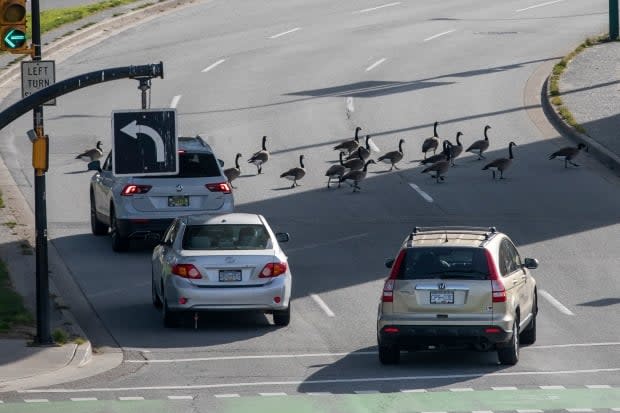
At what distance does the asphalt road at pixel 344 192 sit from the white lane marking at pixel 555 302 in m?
0.04

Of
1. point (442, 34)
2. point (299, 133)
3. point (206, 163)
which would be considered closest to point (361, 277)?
point (206, 163)

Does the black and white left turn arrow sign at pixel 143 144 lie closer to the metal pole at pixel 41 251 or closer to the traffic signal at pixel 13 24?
the metal pole at pixel 41 251

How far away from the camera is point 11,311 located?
69.9ft

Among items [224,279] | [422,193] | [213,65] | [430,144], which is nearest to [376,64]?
[213,65]

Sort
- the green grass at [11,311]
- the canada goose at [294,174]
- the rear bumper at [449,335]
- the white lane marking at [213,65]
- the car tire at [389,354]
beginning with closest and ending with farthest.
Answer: the rear bumper at [449,335] → the car tire at [389,354] → the green grass at [11,311] → the canada goose at [294,174] → the white lane marking at [213,65]

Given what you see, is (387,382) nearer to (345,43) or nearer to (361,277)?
(361,277)

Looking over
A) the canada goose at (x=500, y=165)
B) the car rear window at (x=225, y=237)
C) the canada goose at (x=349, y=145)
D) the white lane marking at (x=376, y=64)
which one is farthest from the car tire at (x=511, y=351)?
the white lane marking at (x=376, y=64)

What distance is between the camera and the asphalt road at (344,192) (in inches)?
703

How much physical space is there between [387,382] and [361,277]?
715 centimetres

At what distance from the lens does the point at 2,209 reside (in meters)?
30.0

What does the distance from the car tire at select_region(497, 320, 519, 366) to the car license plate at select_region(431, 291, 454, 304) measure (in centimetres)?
83

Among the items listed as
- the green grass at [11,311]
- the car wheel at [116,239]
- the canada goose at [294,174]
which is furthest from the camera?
the canada goose at [294,174]

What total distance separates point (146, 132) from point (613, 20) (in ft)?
108

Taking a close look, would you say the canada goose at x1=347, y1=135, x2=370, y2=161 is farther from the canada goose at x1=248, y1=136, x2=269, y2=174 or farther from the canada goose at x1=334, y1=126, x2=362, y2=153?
the canada goose at x1=248, y1=136, x2=269, y2=174
